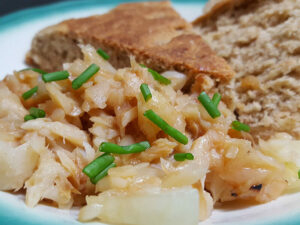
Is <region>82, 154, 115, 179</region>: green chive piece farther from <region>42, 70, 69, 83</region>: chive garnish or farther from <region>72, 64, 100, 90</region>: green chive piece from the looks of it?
<region>42, 70, 69, 83</region>: chive garnish

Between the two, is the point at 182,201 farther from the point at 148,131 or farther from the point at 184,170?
the point at 148,131

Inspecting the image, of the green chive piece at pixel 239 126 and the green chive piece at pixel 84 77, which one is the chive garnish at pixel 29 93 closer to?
the green chive piece at pixel 84 77

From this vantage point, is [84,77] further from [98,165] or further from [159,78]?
[98,165]

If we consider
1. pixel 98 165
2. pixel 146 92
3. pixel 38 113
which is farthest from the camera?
pixel 38 113

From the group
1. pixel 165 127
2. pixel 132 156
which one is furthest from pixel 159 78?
pixel 132 156

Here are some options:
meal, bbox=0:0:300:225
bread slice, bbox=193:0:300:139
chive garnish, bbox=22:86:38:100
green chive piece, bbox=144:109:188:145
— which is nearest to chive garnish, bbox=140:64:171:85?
meal, bbox=0:0:300:225

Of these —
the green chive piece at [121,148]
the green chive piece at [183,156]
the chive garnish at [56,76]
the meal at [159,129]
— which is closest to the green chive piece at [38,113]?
the meal at [159,129]

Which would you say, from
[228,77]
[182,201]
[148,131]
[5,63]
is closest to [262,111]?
[228,77]
